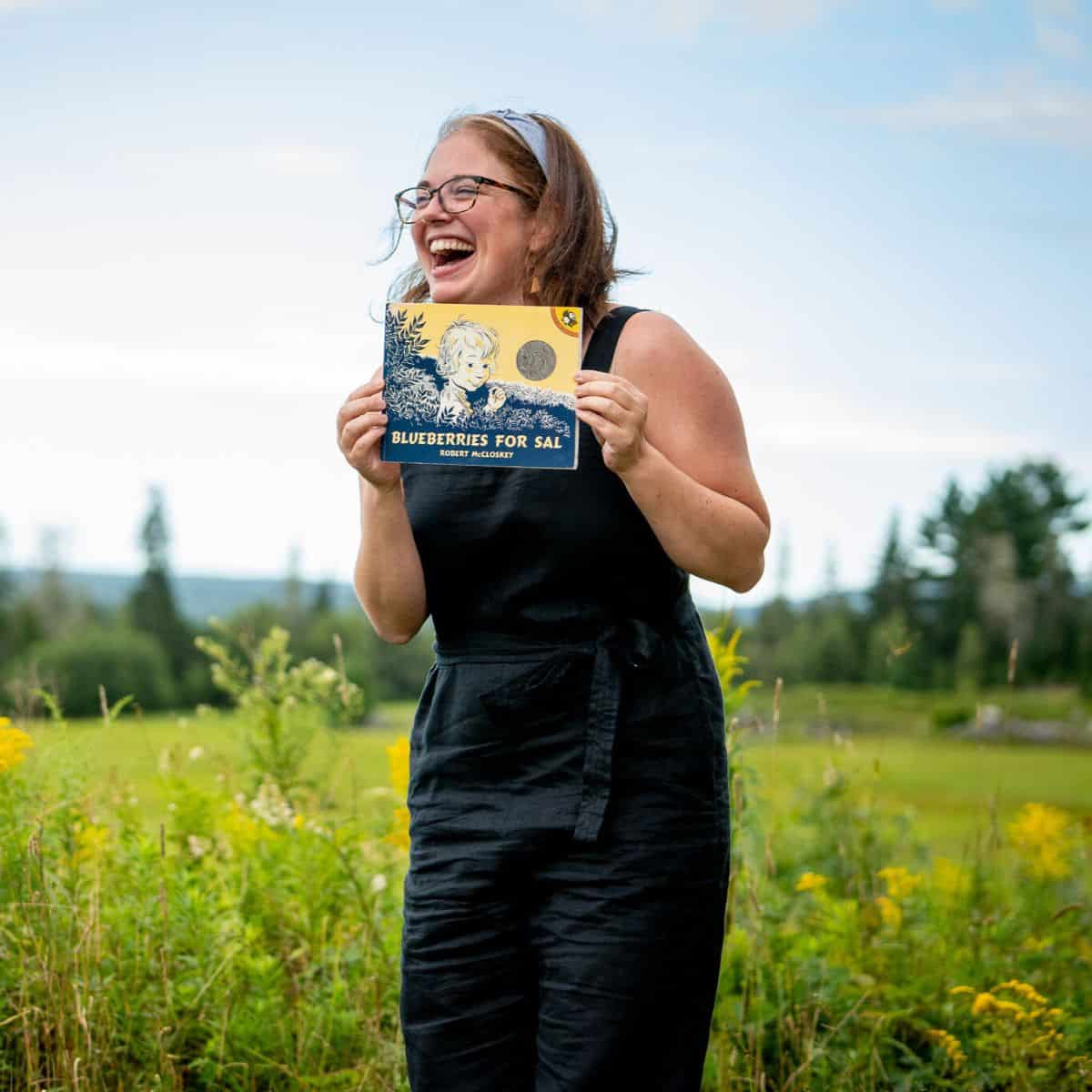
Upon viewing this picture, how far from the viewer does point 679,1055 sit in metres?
2.05

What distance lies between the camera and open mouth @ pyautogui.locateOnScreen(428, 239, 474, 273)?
2166 mm

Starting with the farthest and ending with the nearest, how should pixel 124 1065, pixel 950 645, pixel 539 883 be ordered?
pixel 950 645
pixel 124 1065
pixel 539 883

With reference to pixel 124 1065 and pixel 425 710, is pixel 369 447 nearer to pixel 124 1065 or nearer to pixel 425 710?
pixel 425 710

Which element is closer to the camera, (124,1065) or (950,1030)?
(124,1065)

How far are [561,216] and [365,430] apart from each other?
53cm

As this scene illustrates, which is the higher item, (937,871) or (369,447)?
(369,447)

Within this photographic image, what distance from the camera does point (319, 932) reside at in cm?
342

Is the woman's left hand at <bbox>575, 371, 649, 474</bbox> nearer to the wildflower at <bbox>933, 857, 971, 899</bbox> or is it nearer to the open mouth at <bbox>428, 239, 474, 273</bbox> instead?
the open mouth at <bbox>428, 239, 474, 273</bbox>

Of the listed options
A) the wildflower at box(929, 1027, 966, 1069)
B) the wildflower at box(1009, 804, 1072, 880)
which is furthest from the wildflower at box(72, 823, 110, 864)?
the wildflower at box(1009, 804, 1072, 880)

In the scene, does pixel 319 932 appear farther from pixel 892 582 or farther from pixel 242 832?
pixel 892 582

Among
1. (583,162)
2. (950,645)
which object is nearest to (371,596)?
(583,162)

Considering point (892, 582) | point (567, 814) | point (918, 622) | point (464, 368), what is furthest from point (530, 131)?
point (892, 582)

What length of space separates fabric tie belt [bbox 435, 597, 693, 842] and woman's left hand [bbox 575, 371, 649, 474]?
31 centimetres

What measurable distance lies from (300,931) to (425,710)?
1603mm
